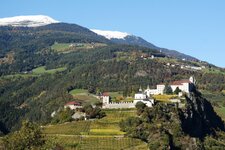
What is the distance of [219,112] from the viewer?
198 meters

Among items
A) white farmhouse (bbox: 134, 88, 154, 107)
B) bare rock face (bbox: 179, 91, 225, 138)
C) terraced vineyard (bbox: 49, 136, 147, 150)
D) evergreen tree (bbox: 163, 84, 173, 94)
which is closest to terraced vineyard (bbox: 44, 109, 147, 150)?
terraced vineyard (bbox: 49, 136, 147, 150)

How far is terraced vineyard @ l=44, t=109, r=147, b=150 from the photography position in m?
110

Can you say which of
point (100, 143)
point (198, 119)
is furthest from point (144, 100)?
point (100, 143)

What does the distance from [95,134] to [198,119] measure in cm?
4147

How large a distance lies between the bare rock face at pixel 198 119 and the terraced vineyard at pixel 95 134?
599 inches

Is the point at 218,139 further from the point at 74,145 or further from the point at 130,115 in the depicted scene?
the point at 74,145

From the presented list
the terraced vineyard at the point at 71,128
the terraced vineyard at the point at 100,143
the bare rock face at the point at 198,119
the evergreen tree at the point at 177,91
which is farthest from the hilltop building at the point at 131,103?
the terraced vineyard at the point at 100,143

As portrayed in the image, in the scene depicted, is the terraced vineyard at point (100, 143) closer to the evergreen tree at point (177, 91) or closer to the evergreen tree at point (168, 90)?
the evergreen tree at point (177, 91)

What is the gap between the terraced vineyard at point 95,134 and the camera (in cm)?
11050

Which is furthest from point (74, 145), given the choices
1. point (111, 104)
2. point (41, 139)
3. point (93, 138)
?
point (41, 139)

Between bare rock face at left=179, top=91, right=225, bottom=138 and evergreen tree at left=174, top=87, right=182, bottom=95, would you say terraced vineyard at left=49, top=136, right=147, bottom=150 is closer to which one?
bare rock face at left=179, top=91, right=225, bottom=138

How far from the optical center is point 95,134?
386 feet

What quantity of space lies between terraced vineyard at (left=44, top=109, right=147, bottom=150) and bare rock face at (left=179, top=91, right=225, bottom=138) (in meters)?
15.2

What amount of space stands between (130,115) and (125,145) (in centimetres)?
1877
